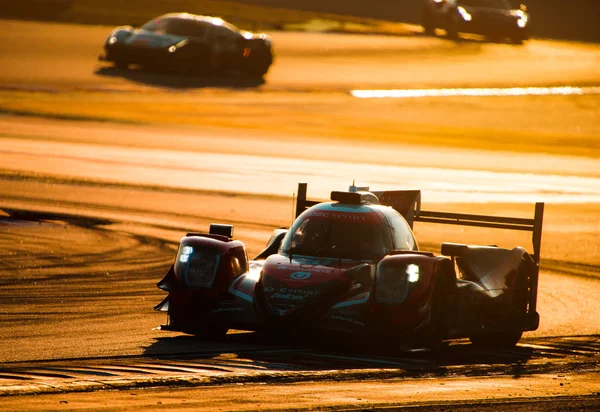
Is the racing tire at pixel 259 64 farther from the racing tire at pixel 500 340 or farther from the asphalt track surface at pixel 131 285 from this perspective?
the racing tire at pixel 500 340

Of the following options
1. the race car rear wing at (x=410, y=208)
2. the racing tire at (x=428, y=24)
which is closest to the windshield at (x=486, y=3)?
the racing tire at (x=428, y=24)

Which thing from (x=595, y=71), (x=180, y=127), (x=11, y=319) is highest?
(x=595, y=71)

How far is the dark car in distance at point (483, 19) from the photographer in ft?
→ 155

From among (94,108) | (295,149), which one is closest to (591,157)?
(295,149)

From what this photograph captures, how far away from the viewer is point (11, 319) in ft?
39.4

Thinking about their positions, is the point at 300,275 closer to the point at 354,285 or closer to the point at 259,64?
the point at 354,285

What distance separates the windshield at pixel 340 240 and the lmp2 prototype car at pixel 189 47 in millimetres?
22838

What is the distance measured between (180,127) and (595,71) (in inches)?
747

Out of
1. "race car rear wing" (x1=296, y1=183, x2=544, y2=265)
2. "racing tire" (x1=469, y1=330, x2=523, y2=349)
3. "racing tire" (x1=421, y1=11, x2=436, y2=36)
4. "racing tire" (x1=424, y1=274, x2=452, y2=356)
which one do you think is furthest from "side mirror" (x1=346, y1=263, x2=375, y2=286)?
"racing tire" (x1=421, y1=11, x2=436, y2=36)

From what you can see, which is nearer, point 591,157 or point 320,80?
point 591,157

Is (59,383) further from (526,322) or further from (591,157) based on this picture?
(591,157)

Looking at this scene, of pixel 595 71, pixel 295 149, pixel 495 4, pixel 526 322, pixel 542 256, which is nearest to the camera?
pixel 526 322

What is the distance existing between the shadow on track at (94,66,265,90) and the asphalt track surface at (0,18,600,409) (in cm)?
14

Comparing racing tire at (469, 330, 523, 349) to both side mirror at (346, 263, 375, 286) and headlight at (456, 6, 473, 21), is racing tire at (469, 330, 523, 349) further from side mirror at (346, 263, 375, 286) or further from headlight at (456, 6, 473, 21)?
headlight at (456, 6, 473, 21)
